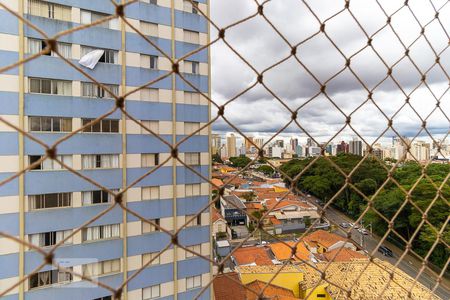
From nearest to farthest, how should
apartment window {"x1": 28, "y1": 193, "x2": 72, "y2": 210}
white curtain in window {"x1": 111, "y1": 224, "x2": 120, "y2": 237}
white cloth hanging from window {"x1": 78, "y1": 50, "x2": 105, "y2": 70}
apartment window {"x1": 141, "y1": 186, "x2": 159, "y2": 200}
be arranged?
1. apartment window {"x1": 28, "y1": 193, "x2": 72, "y2": 210}
2. white cloth hanging from window {"x1": 78, "y1": 50, "x2": 105, "y2": 70}
3. white curtain in window {"x1": 111, "y1": 224, "x2": 120, "y2": 237}
4. apartment window {"x1": 141, "y1": 186, "x2": 159, "y2": 200}

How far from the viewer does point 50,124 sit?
291cm

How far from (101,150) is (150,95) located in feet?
2.87

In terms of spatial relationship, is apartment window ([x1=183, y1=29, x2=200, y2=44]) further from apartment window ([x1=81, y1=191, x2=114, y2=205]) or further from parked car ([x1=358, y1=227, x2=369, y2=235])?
parked car ([x1=358, y1=227, x2=369, y2=235])

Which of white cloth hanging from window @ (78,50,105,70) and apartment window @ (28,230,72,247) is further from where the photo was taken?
white cloth hanging from window @ (78,50,105,70)

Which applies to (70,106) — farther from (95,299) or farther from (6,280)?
(95,299)

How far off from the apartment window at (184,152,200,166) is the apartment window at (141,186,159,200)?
1.72 ft

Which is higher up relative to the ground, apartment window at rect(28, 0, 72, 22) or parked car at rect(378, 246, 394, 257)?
apartment window at rect(28, 0, 72, 22)

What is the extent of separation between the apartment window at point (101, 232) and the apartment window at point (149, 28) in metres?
2.39

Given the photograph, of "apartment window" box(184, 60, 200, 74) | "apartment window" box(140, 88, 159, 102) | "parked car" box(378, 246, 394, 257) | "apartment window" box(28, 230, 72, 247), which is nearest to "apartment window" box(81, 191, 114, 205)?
"apartment window" box(28, 230, 72, 247)

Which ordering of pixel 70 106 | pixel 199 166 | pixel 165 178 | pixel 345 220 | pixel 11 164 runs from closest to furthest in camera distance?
1. pixel 11 164
2. pixel 70 106
3. pixel 165 178
4. pixel 199 166
5. pixel 345 220

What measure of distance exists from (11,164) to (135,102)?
139cm

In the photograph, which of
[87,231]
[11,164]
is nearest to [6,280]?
[87,231]

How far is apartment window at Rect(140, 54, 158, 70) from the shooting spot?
334 cm

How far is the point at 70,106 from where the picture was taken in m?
3.01
